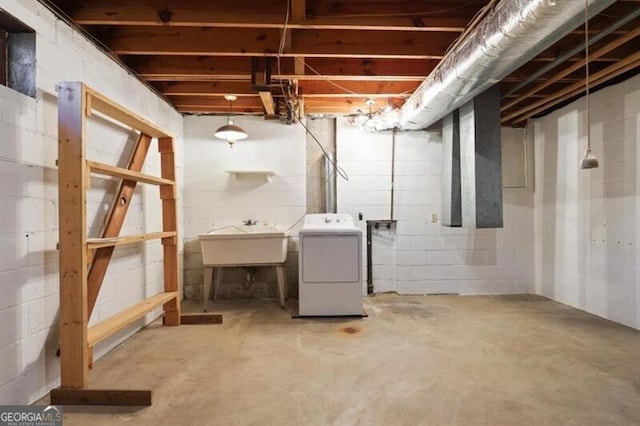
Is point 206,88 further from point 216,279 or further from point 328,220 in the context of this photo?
point 216,279

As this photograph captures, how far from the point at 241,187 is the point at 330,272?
160 cm

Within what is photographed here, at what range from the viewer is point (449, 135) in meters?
3.53

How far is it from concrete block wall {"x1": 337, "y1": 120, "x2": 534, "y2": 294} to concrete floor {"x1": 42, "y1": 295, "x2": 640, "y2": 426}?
2.66 ft

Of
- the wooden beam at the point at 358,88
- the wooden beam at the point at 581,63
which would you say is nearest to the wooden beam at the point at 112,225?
the wooden beam at the point at 358,88

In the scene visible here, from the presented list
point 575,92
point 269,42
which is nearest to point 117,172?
point 269,42

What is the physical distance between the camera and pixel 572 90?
9.92ft

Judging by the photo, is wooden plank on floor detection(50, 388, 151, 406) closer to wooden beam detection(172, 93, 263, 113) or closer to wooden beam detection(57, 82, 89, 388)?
wooden beam detection(57, 82, 89, 388)

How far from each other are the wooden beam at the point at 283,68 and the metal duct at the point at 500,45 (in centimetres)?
26

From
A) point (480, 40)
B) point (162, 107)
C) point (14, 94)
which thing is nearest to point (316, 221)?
point (162, 107)

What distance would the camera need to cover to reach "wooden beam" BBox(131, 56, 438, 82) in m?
2.79

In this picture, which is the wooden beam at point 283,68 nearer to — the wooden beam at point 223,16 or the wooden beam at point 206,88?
the wooden beam at point 206,88

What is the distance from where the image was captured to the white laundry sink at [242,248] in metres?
3.28

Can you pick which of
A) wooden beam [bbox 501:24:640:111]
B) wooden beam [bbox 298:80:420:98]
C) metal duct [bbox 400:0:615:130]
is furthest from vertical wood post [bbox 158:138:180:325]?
wooden beam [bbox 501:24:640:111]

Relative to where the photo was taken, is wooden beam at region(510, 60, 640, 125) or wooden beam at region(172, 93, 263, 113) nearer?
wooden beam at region(510, 60, 640, 125)
